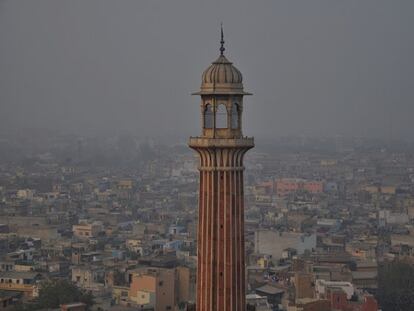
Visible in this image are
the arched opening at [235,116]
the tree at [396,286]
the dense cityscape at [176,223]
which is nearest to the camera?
the arched opening at [235,116]

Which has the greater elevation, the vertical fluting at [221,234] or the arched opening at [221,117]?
the arched opening at [221,117]

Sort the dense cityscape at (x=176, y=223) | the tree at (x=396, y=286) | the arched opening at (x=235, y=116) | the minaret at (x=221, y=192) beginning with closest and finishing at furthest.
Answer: the minaret at (x=221, y=192) → the arched opening at (x=235, y=116) → the dense cityscape at (x=176, y=223) → the tree at (x=396, y=286)

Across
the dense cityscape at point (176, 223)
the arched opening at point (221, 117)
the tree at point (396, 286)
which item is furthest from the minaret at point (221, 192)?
the tree at point (396, 286)

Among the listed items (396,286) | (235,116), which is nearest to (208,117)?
(235,116)

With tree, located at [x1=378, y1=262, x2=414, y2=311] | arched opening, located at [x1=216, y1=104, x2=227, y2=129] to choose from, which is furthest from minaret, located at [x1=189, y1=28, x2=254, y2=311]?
tree, located at [x1=378, y1=262, x2=414, y2=311]

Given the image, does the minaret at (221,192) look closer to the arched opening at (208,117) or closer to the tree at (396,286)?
the arched opening at (208,117)

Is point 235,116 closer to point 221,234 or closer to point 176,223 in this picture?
point 221,234

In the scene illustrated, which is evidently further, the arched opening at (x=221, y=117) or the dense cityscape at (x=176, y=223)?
the dense cityscape at (x=176, y=223)

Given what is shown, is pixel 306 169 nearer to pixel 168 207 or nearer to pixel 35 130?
pixel 35 130
